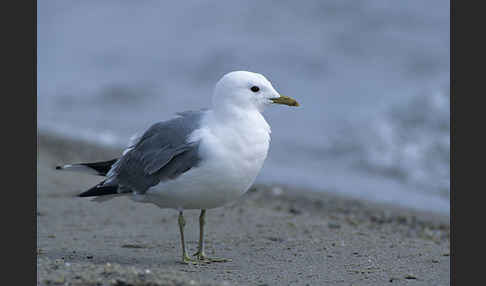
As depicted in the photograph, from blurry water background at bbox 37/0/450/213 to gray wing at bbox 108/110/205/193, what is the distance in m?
3.82

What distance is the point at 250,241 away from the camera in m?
6.00

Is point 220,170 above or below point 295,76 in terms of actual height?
below

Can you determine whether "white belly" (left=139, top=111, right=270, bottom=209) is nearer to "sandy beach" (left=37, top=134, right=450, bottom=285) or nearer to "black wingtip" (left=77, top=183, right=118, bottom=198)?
"black wingtip" (left=77, top=183, right=118, bottom=198)

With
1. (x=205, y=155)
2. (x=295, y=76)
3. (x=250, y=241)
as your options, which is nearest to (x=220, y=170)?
(x=205, y=155)

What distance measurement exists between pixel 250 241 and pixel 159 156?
1.32 metres

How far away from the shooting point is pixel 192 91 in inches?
552

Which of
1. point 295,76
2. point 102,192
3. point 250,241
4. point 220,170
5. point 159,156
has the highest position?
point 295,76

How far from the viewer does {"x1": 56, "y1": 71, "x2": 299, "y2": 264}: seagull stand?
16.0 feet

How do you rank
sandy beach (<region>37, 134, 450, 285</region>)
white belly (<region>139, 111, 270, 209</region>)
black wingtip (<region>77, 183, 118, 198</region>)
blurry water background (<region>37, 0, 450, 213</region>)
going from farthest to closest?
blurry water background (<region>37, 0, 450, 213</region>)
black wingtip (<region>77, 183, 118, 198</region>)
white belly (<region>139, 111, 270, 209</region>)
sandy beach (<region>37, 134, 450, 285</region>)

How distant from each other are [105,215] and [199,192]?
7.36ft

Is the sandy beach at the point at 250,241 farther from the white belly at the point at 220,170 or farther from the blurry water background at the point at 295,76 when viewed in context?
the blurry water background at the point at 295,76

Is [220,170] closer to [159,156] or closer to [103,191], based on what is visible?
[159,156]

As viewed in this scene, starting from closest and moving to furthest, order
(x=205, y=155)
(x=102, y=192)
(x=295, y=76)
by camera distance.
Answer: (x=205, y=155) → (x=102, y=192) → (x=295, y=76)

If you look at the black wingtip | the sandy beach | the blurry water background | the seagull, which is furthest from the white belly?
the blurry water background
